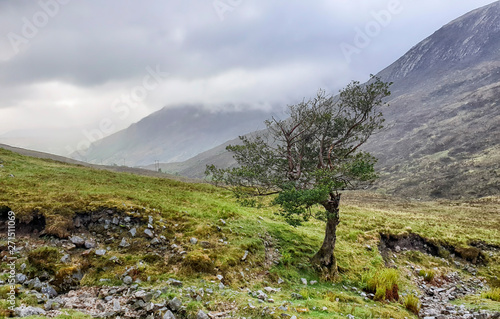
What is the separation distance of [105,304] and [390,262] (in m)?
21.7

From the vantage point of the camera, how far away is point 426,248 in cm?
2642

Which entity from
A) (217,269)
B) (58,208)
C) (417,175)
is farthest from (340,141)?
(417,175)

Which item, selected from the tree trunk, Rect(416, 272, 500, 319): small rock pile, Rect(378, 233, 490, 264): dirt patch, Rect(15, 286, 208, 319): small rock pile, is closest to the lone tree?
the tree trunk

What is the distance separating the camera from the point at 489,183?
9006cm

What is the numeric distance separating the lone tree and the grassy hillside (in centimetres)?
296

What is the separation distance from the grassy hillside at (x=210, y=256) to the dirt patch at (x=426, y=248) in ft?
0.37

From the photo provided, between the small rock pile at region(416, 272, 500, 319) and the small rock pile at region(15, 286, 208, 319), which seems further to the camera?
the small rock pile at region(416, 272, 500, 319)

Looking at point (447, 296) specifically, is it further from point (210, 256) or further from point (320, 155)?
point (210, 256)

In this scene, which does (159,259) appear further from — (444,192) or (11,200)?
(444,192)

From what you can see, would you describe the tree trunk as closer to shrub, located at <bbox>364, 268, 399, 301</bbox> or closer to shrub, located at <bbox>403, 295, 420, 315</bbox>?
shrub, located at <bbox>364, 268, 399, 301</bbox>

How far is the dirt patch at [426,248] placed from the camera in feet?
81.1

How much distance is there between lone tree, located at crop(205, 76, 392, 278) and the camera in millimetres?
17938

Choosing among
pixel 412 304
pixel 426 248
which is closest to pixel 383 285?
pixel 412 304

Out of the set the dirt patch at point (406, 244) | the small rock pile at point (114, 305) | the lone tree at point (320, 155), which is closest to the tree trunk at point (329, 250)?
the lone tree at point (320, 155)
